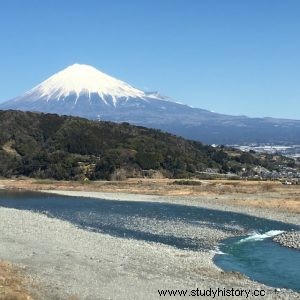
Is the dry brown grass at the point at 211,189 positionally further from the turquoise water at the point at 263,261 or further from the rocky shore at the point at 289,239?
the turquoise water at the point at 263,261

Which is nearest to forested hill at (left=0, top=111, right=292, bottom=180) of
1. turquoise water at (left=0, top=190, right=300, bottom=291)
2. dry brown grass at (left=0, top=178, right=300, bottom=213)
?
dry brown grass at (left=0, top=178, right=300, bottom=213)

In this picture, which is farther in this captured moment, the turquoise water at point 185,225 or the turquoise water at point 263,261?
the turquoise water at point 185,225

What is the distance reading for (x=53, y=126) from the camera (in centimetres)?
9950

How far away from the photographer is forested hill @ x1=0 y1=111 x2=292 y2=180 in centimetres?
7875

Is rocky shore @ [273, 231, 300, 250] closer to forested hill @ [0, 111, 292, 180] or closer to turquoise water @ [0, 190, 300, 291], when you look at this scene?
turquoise water @ [0, 190, 300, 291]

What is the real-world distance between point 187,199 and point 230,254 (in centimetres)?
2711

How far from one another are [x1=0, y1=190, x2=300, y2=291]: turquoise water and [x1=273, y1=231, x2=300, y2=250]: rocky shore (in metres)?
0.45

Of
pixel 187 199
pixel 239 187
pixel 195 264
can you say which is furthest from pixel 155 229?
pixel 239 187

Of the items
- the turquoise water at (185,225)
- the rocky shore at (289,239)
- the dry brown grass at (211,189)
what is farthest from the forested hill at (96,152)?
the rocky shore at (289,239)

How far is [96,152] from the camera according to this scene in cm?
8688

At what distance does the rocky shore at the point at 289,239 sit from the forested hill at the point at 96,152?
144 ft

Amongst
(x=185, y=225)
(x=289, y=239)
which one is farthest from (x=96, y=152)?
(x=289, y=239)

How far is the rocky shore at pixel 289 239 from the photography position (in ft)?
95.9

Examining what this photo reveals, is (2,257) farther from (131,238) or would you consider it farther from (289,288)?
(289,288)
